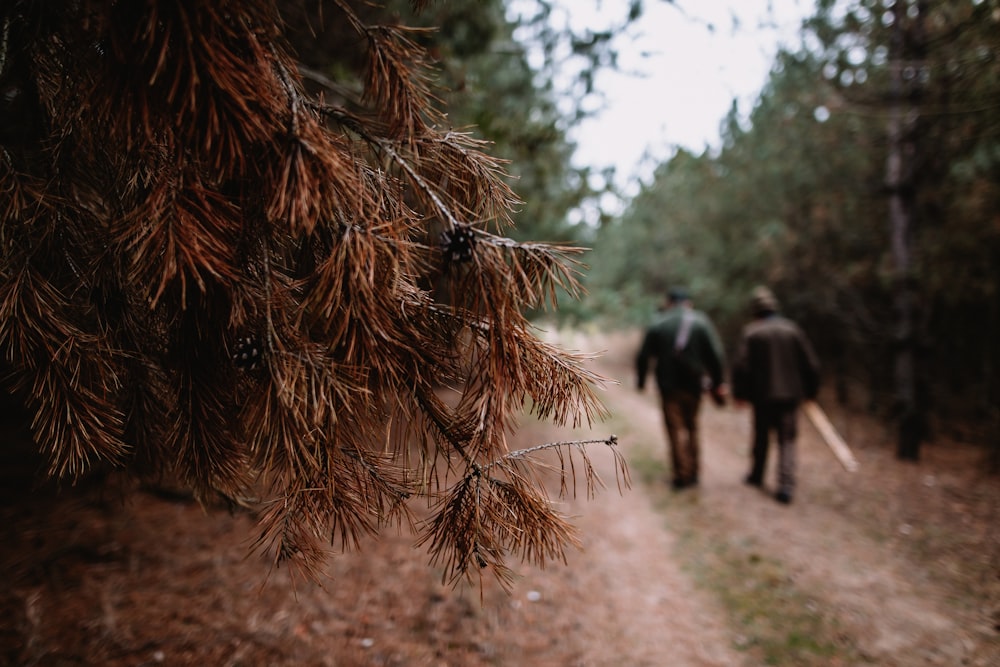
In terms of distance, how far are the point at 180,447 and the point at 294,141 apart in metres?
1.05

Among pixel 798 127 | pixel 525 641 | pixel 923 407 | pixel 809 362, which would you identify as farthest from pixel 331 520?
pixel 798 127

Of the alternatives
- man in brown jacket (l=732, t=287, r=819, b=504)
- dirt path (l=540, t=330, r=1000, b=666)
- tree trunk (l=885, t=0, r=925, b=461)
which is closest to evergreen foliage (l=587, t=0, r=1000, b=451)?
tree trunk (l=885, t=0, r=925, b=461)

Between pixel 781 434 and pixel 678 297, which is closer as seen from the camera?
pixel 781 434

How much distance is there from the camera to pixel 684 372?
5781 millimetres

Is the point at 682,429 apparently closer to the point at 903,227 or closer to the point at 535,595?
the point at 535,595

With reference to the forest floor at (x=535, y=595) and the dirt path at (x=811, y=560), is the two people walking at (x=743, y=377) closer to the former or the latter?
the dirt path at (x=811, y=560)

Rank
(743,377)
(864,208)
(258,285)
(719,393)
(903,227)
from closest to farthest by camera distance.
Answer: (258,285) < (719,393) < (743,377) < (903,227) < (864,208)

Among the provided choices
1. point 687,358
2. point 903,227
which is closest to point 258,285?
point 687,358

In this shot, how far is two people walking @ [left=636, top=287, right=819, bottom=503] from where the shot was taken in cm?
567

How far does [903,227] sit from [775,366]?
3369mm

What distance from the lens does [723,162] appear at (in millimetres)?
13547

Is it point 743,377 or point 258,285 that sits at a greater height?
point 258,285

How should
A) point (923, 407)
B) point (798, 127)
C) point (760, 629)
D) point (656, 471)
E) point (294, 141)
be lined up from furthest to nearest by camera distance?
point (798, 127) < point (923, 407) < point (656, 471) < point (760, 629) < point (294, 141)

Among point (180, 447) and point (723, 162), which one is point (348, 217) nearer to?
point (180, 447)
